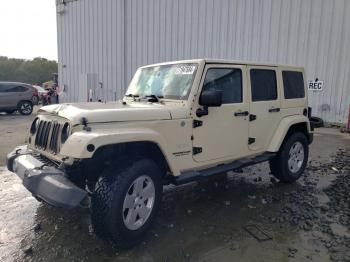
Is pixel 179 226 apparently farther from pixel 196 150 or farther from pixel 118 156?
pixel 118 156

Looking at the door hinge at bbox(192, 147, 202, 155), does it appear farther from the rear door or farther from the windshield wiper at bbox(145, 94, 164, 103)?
the rear door

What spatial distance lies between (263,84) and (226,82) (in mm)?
849

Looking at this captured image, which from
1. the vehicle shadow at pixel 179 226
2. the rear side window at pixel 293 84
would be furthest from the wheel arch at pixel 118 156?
the rear side window at pixel 293 84

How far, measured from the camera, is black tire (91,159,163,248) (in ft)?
9.44

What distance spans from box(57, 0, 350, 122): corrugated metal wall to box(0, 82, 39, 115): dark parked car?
3289 millimetres

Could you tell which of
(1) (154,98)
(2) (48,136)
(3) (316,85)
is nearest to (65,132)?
(2) (48,136)

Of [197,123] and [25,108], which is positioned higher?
[197,123]

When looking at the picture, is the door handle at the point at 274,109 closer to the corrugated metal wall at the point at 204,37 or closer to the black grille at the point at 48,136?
the black grille at the point at 48,136

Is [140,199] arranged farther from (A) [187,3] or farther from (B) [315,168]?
(A) [187,3]

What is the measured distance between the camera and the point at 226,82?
13.5 feet

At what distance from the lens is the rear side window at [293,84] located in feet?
16.6

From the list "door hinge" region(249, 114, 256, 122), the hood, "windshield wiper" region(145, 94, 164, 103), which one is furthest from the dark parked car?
"door hinge" region(249, 114, 256, 122)

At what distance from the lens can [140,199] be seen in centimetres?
319

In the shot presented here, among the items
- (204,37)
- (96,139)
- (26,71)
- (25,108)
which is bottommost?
(25,108)
